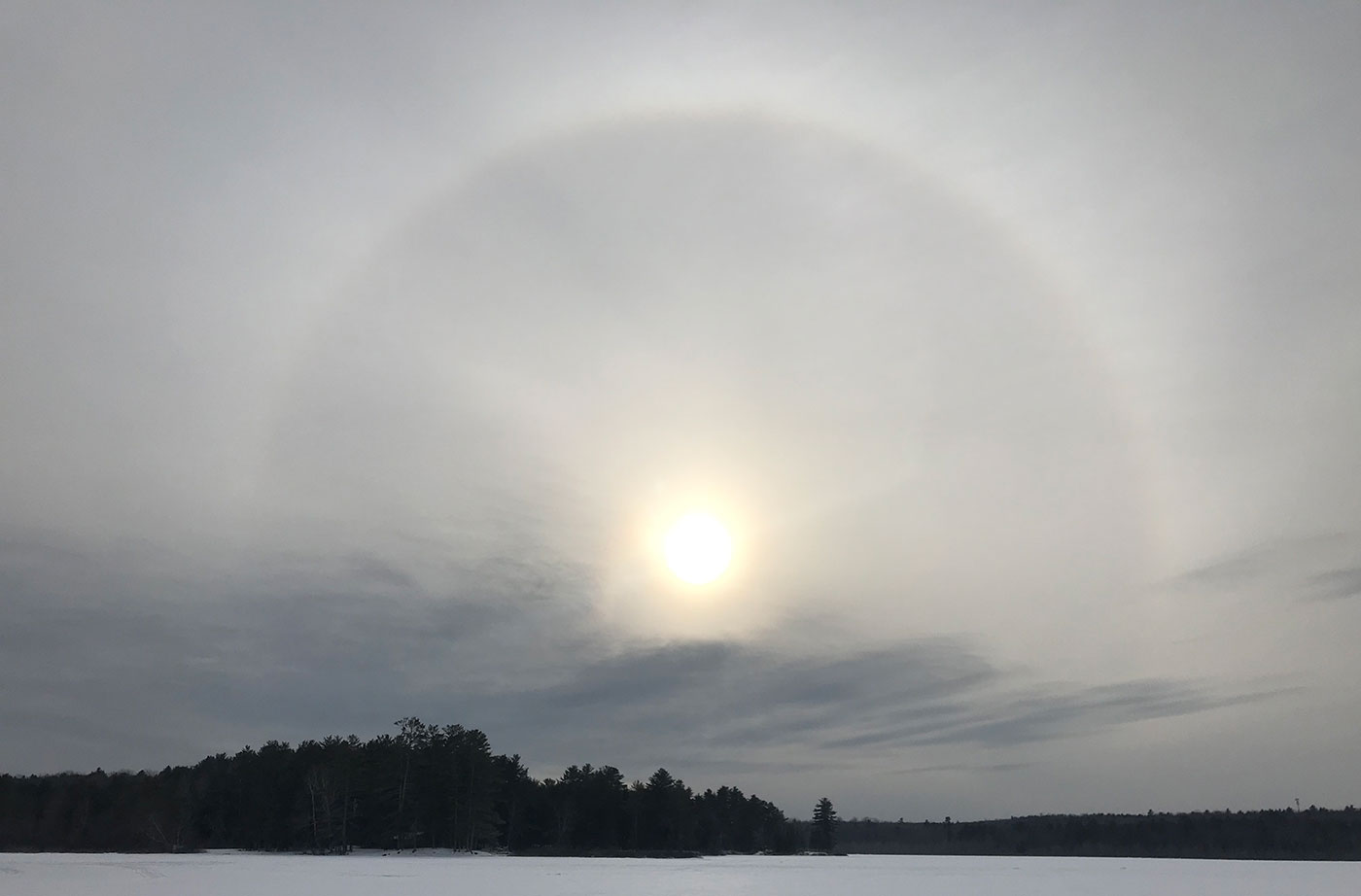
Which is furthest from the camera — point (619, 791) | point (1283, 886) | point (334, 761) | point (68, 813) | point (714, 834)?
point (714, 834)

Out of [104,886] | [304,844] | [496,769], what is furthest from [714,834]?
[104,886]

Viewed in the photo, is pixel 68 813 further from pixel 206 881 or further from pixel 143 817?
pixel 206 881

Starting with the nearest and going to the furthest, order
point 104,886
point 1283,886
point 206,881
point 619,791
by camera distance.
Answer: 1. point 104,886
2. point 206,881
3. point 1283,886
4. point 619,791

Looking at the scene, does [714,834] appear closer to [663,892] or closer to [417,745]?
[417,745]

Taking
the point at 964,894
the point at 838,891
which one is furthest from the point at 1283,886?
the point at 838,891

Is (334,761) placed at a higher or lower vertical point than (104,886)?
higher

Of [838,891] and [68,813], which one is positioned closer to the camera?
[838,891]
